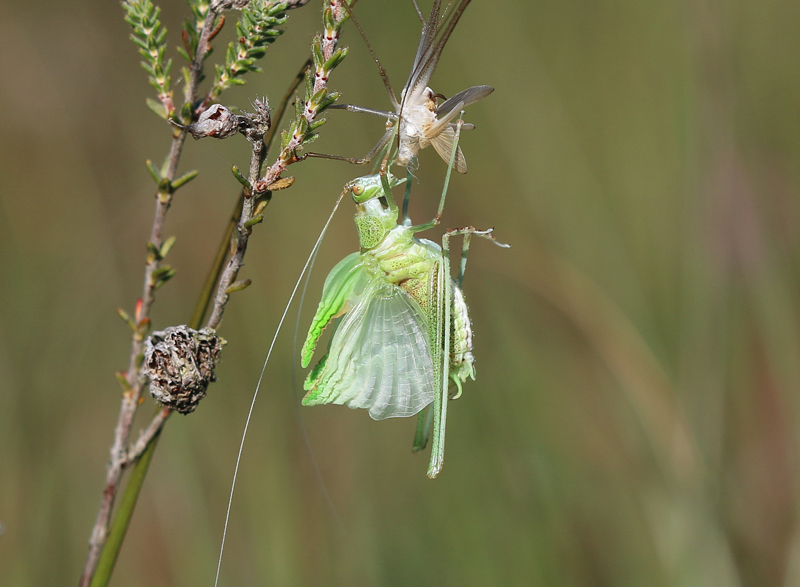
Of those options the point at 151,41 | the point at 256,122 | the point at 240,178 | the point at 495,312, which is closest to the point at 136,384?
the point at 240,178

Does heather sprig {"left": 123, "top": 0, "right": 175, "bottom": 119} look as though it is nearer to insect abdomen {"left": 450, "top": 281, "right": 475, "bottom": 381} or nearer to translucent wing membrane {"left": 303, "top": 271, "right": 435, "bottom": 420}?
translucent wing membrane {"left": 303, "top": 271, "right": 435, "bottom": 420}

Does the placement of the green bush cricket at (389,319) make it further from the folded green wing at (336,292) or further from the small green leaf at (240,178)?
the small green leaf at (240,178)

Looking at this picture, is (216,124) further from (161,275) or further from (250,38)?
(161,275)

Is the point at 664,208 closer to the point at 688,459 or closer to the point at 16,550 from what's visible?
the point at 688,459

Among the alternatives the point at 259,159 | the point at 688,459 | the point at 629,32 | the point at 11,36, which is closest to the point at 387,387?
the point at 259,159

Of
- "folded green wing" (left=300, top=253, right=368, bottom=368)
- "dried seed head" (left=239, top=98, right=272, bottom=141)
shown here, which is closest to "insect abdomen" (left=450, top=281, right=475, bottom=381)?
"folded green wing" (left=300, top=253, right=368, bottom=368)
